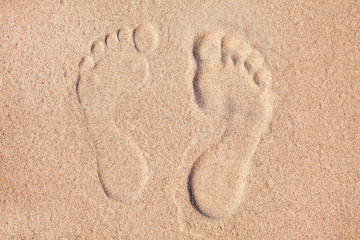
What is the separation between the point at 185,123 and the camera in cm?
122

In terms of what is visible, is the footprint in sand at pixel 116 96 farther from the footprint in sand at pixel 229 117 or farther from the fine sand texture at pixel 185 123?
the footprint in sand at pixel 229 117

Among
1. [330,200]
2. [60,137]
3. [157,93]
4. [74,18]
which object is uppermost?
[74,18]

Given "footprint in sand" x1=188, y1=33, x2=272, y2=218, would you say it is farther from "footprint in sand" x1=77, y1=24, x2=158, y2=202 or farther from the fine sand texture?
"footprint in sand" x1=77, y1=24, x2=158, y2=202

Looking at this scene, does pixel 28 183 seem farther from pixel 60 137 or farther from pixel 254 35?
pixel 254 35

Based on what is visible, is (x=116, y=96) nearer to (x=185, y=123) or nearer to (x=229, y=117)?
(x=185, y=123)

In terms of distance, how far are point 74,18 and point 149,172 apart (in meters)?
0.74

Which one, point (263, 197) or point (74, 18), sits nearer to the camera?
point (263, 197)

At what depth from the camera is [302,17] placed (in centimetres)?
124

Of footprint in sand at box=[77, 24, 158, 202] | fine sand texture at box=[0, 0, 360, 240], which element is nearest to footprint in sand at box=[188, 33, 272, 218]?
fine sand texture at box=[0, 0, 360, 240]

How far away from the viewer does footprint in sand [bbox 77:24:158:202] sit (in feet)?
3.93

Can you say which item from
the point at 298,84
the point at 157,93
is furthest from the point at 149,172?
the point at 298,84

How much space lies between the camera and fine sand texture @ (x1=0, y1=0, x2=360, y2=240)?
1175 mm

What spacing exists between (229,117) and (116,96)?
1.55ft

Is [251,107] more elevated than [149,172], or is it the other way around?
[251,107]
